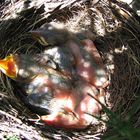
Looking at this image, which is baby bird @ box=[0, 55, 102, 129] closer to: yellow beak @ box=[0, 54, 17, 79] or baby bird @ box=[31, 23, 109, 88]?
yellow beak @ box=[0, 54, 17, 79]

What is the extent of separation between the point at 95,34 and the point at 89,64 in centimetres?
30

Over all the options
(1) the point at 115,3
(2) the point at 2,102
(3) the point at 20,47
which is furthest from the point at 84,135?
(1) the point at 115,3

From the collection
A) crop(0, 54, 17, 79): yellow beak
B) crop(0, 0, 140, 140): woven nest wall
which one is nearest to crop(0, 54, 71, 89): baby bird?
crop(0, 54, 17, 79): yellow beak

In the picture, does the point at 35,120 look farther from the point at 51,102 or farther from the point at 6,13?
the point at 6,13

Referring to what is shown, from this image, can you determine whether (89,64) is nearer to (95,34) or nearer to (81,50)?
(81,50)

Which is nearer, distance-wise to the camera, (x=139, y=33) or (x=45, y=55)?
(x=45, y=55)

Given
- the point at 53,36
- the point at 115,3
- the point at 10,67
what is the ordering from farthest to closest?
the point at 115,3, the point at 53,36, the point at 10,67

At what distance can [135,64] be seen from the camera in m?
2.80

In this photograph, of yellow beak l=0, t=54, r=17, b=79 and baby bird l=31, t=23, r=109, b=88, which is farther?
baby bird l=31, t=23, r=109, b=88

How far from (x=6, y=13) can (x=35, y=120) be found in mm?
750

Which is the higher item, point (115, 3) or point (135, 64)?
point (115, 3)

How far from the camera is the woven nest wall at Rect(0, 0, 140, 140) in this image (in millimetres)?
2680

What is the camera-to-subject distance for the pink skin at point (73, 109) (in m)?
2.54

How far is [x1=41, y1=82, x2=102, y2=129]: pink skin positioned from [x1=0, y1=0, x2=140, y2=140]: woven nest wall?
0.17ft
